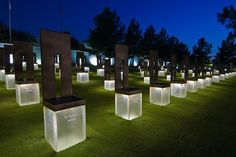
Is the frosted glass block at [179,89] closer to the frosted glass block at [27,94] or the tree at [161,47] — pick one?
the frosted glass block at [27,94]

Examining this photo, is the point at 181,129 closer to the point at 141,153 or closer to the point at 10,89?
the point at 141,153

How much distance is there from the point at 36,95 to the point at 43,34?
4035 millimetres

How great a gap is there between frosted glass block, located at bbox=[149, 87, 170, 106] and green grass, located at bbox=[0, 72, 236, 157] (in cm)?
65

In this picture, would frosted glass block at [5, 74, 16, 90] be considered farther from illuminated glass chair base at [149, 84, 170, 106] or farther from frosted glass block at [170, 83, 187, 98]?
frosted glass block at [170, 83, 187, 98]

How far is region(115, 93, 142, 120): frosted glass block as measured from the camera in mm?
5441

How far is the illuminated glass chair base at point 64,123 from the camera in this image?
3.47m

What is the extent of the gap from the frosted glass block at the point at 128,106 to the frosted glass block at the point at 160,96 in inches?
72.5

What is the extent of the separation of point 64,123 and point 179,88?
7233 mm

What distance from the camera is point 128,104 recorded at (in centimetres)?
541

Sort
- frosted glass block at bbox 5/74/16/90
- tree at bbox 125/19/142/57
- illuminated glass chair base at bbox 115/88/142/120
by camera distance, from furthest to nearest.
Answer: tree at bbox 125/19/142/57 < frosted glass block at bbox 5/74/16/90 < illuminated glass chair base at bbox 115/88/142/120

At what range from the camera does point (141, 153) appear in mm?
3480

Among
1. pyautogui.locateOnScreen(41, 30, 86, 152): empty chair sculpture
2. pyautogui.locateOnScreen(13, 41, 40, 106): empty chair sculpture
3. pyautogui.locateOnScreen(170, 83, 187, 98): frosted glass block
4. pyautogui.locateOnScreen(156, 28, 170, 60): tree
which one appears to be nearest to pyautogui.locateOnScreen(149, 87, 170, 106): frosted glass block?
pyautogui.locateOnScreen(170, 83, 187, 98): frosted glass block

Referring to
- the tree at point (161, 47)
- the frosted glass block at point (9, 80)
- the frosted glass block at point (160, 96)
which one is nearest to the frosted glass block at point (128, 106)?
the frosted glass block at point (160, 96)

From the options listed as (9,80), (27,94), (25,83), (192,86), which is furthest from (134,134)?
(9,80)
